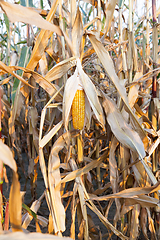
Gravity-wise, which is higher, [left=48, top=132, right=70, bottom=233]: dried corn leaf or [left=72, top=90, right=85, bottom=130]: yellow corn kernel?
[left=72, top=90, right=85, bottom=130]: yellow corn kernel

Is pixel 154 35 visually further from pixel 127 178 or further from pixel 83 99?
pixel 127 178

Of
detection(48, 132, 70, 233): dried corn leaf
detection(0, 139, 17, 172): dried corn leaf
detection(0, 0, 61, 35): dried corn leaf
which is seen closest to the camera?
detection(0, 139, 17, 172): dried corn leaf

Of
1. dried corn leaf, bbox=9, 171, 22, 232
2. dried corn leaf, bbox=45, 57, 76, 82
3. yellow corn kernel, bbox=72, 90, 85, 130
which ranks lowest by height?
dried corn leaf, bbox=9, 171, 22, 232

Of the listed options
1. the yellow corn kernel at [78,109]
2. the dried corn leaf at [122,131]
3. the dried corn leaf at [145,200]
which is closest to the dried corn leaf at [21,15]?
the yellow corn kernel at [78,109]

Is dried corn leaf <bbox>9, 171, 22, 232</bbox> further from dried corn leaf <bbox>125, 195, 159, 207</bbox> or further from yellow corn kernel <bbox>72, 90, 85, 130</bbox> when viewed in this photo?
dried corn leaf <bbox>125, 195, 159, 207</bbox>

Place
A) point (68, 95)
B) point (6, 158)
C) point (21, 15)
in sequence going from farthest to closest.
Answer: point (68, 95)
point (21, 15)
point (6, 158)

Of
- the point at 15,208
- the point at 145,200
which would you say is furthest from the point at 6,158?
the point at 145,200

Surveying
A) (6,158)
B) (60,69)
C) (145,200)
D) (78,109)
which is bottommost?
(145,200)

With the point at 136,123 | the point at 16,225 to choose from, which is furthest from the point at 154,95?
the point at 16,225

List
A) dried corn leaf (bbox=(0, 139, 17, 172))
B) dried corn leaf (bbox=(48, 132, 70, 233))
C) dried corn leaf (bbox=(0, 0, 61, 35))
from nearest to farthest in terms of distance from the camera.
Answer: dried corn leaf (bbox=(0, 139, 17, 172))
dried corn leaf (bbox=(0, 0, 61, 35))
dried corn leaf (bbox=(48, 132, 70, 233))

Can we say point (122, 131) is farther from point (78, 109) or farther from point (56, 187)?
point (56, 187)

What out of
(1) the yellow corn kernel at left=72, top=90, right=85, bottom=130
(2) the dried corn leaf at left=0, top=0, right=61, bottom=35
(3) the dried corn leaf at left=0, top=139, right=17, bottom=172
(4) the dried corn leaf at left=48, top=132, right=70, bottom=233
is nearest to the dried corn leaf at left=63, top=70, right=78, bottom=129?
(1) the yellow corn kernel at left=72, top=90, right=85, bottom=130

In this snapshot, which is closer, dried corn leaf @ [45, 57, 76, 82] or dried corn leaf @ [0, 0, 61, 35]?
dried corn leaf @ [0, 0, 61, 35]

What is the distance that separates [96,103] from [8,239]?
0.72 m
